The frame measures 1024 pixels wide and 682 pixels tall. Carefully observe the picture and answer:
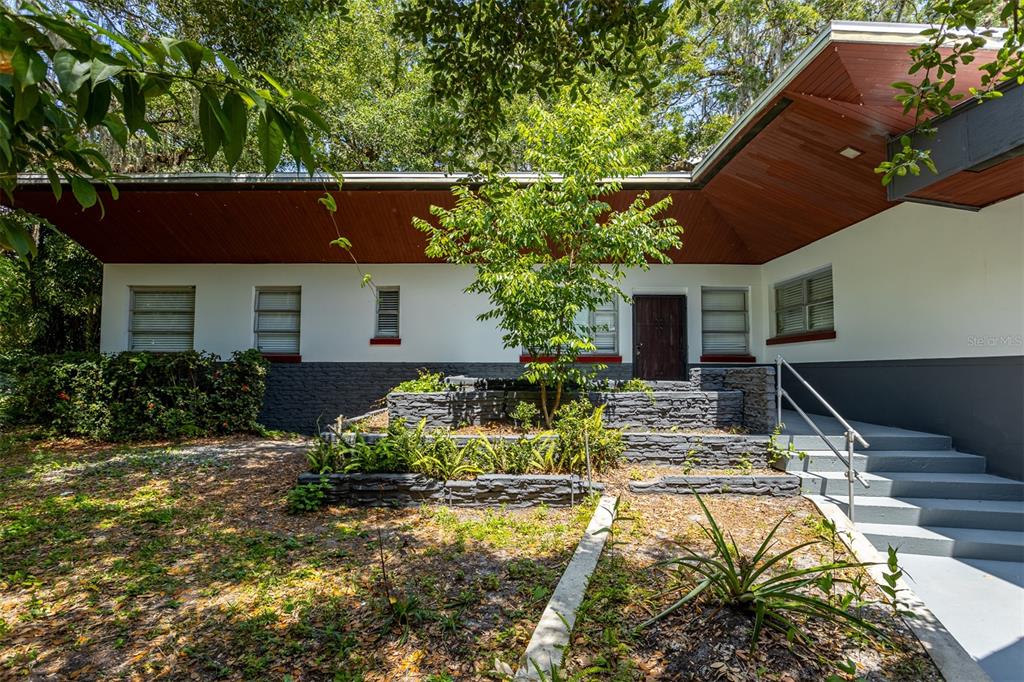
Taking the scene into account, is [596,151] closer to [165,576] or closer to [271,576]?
[271,576]

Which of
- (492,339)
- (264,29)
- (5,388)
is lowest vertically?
(5,388)

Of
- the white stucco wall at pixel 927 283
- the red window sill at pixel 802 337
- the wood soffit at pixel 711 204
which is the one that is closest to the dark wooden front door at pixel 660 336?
the wood soffit at pixel 711 204

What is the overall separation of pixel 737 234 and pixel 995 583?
664cm

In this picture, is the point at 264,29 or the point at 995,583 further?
the point at 264,29

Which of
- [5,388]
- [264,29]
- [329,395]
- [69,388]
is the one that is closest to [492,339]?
[329,395]

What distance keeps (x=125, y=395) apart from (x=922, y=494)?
11.3 metres

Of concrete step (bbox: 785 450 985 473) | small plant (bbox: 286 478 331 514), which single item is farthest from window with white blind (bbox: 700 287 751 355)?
small plant (bbox: 286 478 331 514)

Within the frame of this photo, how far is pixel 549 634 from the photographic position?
9.21ft

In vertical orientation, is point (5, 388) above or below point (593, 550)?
above

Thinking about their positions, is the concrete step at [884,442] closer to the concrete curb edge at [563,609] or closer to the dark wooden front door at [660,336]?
the concrete curb edge at [563,609]

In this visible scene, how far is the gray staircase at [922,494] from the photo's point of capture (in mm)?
4379

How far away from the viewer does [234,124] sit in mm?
1124

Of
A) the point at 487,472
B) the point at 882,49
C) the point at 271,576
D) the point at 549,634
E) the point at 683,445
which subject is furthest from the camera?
the point at 683,445

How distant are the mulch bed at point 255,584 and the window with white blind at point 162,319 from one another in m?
4.49
